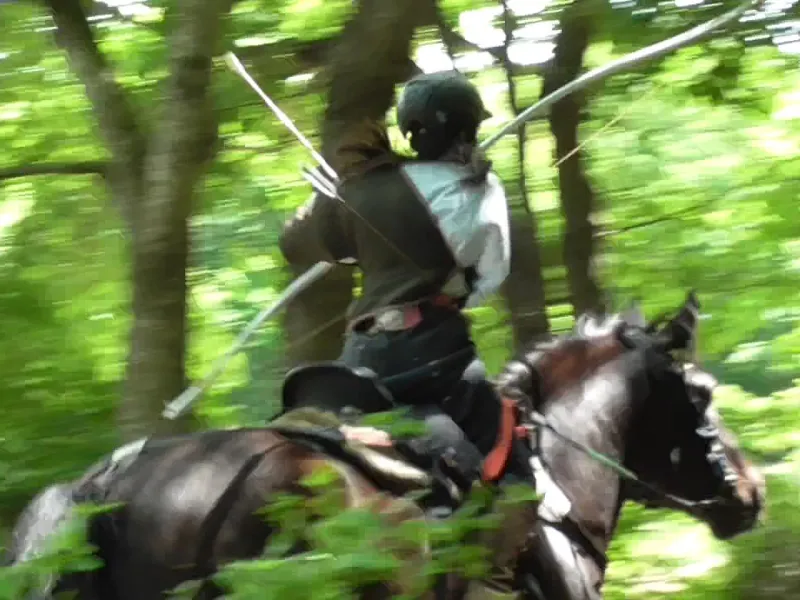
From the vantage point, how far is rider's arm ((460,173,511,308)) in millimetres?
3404

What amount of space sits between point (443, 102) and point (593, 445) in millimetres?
1401

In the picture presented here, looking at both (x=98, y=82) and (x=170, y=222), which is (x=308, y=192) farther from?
(x=170, y=222)

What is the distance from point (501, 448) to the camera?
3553 millimetres

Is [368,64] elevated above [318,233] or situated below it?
above

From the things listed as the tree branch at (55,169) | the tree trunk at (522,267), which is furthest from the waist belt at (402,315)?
the tree trunk at (522,267)

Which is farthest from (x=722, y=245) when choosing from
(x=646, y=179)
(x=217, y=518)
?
(x=217, y=518)

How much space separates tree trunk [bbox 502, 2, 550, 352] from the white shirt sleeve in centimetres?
219

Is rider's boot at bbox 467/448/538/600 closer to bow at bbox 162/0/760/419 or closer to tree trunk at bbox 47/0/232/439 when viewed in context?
bow at bbox 162/0/760/419

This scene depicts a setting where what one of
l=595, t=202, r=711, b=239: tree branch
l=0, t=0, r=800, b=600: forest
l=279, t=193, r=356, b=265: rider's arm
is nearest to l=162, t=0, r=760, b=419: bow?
l=279, t=193, r=356, b=265: rider's arm

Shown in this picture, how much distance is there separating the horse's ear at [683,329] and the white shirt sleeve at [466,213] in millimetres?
1097

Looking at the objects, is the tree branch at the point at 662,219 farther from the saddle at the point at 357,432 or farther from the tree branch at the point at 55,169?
the saddle at the point at 357,432

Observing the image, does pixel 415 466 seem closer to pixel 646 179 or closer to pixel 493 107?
pixel 493 107

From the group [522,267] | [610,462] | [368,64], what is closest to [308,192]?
[522,267]

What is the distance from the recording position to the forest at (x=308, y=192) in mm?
4145
